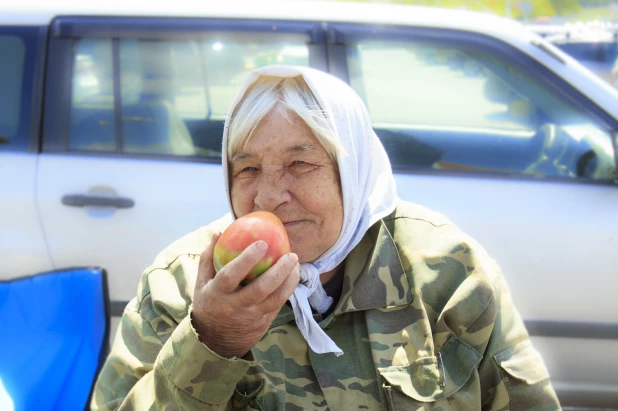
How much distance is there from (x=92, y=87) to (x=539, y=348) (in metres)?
2.17

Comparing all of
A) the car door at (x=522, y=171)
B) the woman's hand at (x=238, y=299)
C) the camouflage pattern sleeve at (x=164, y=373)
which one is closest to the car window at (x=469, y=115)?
the car door at (x=522, y=171)

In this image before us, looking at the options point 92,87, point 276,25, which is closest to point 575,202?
point 276,25

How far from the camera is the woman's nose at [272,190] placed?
65.7 inches

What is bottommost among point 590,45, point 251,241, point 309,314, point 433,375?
point 433,375

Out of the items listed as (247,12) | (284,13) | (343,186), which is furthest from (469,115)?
(343,186)

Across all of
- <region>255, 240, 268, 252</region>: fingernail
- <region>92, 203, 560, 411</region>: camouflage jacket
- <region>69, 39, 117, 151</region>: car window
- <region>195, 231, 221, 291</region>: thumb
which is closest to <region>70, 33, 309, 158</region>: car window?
<region>69, 39, 117, 151</region>: car window

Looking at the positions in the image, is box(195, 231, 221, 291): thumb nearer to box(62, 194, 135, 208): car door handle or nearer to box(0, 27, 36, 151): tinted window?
box(62, 194, 135, 208): car door handle

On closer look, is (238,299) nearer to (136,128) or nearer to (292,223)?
(292,223)

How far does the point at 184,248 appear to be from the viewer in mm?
1859

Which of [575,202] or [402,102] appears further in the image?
[402,102]

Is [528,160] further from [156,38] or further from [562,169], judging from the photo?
[156,38]

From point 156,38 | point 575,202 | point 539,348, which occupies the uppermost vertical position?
point 156,38

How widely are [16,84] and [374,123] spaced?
1.53 m

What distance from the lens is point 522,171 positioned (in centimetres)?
298
